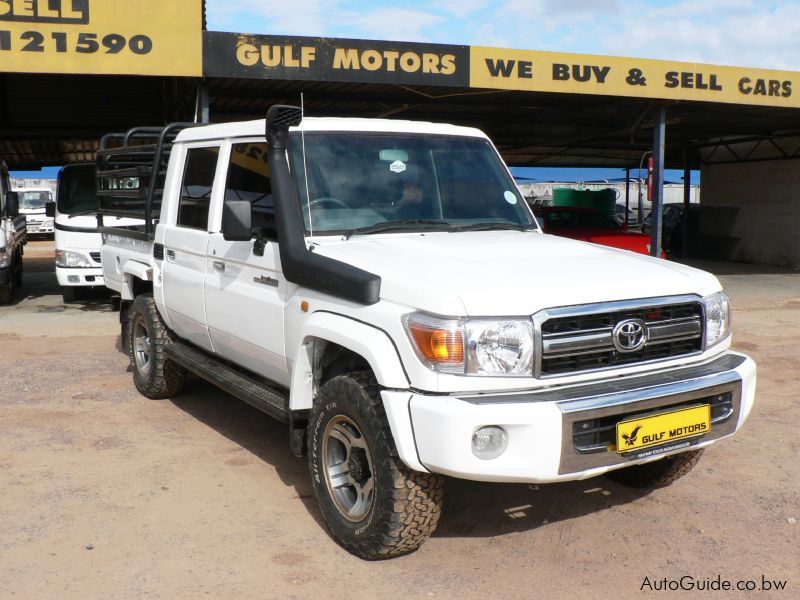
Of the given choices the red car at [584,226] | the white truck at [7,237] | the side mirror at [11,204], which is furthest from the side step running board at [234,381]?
the red car at [584,226]

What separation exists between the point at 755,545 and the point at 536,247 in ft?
5.83

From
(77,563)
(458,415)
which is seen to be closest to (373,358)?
(458,415)

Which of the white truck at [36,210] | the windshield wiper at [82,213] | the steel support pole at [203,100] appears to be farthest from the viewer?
the white truck at [36,210]

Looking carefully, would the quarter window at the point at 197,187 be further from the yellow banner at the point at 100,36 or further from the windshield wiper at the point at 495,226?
the yellow banner at the point at 100,36

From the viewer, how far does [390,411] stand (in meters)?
3.39

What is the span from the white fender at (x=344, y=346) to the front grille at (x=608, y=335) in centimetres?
61

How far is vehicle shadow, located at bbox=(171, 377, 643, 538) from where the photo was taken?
419cm

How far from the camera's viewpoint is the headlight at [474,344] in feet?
10.8

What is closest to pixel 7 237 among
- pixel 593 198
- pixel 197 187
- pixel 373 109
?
pixel 373 109

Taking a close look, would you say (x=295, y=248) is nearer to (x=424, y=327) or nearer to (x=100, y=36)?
(x=424, y=327)

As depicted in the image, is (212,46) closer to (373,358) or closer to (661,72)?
(661,72)

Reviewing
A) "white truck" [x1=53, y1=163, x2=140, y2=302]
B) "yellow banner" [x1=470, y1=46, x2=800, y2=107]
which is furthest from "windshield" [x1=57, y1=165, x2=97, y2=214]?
"yellow banner" [x1=470, y1=46, x2=800, y2=107]

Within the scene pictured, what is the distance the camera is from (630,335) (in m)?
3.57

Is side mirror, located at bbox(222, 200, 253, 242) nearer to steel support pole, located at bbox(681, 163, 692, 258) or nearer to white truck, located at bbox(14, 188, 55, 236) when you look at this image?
steel support pole, located at bbox(681, 163, 692, 258)
